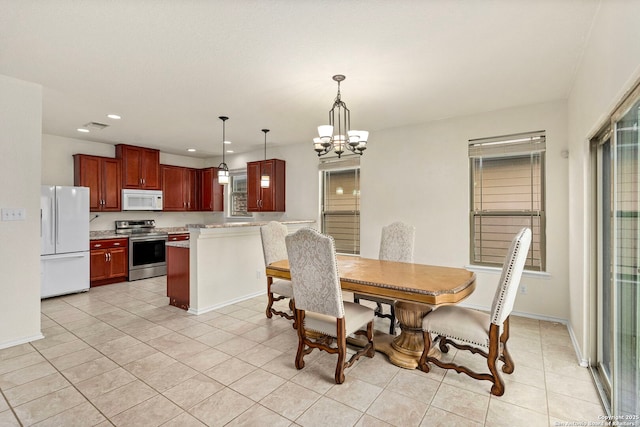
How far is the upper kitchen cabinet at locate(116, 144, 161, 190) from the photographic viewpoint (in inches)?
229

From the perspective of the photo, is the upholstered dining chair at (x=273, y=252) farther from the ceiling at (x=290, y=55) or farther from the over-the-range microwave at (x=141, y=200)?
the over-the-range microwave at (x=141, y=200)

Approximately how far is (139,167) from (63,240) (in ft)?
6.30

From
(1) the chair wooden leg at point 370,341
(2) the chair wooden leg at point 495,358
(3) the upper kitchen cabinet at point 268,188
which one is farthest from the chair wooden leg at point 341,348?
(3) the upper kitchen cabinet at point 268,188

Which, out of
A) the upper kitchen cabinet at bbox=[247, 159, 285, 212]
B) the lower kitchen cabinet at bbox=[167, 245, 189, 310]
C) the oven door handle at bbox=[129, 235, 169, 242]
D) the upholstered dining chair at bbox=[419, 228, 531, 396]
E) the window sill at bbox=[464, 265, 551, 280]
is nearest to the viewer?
the upholstered dining chair at bbox=[419, 228, 531, 396]

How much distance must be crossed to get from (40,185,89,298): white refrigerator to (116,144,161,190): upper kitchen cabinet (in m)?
0.99

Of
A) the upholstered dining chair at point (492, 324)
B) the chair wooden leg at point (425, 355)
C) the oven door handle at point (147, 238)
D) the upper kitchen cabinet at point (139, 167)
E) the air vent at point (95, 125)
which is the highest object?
the air vent at point (95, 125)

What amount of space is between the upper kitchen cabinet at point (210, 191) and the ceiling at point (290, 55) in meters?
2.97

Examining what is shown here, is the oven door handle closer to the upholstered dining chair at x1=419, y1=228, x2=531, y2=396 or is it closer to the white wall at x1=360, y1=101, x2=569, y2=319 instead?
the white wall at x1=360, y1=101, x2=569, y2=319

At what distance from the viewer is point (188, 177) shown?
7.04 meters

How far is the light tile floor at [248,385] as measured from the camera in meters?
1.98

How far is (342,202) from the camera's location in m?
5.51

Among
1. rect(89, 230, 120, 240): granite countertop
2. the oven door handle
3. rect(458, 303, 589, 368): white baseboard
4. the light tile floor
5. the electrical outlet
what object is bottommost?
the light tile floor

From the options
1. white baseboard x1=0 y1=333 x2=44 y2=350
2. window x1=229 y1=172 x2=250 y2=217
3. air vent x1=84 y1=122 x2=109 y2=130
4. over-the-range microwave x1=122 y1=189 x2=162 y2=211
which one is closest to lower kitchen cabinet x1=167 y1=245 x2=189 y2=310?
white baseboard x1=0 y1=333 x2=44 y2=350

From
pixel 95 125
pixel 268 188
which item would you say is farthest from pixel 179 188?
pixel 95 125
